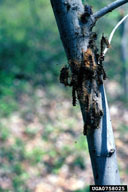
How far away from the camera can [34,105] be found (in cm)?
623

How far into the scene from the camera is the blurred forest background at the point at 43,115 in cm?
431

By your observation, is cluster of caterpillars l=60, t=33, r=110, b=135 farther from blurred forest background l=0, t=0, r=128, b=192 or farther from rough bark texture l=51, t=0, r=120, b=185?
blurred forest background l=0, t=0, r=128, b=192

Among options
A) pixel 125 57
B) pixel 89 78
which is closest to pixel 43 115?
pixel 125 57

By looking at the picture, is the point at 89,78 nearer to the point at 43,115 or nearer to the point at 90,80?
the point at 90,80

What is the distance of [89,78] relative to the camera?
4.90 feet

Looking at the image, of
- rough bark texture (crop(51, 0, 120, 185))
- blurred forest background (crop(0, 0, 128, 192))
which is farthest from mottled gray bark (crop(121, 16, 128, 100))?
rough bark texture (crop(51, 0, 120, 185))

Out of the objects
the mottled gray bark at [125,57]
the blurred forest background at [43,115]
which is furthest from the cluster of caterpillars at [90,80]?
the mottled gray bark at [125,57]

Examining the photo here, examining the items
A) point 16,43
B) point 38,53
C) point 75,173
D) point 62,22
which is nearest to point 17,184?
point 75,173

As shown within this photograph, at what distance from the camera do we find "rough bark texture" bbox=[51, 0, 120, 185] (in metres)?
1.40

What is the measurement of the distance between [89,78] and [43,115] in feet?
14.8

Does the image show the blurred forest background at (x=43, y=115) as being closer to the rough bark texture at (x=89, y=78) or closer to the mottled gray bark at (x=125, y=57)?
the mottled gray bark at (x=125, y=57)

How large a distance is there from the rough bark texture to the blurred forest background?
0.81 feet

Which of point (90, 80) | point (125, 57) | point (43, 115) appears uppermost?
point (125, 57)

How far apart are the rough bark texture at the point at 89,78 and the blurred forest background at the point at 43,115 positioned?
248mm
